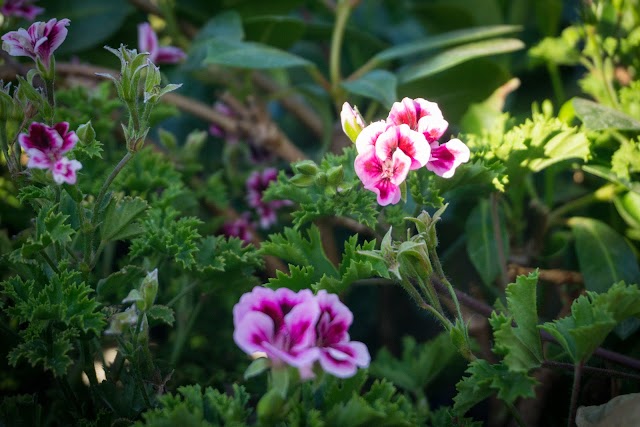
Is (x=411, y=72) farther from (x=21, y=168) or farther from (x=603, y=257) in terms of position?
(x=21, y=168)

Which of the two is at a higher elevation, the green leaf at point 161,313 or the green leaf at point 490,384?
the green leaf at point 161,313

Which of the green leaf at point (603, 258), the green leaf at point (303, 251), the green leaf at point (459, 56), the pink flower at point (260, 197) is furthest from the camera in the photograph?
the pink flower at point (260, 197)

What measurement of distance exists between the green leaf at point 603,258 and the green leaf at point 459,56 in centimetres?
29

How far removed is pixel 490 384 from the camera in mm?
645

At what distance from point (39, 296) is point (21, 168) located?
140 millimetres

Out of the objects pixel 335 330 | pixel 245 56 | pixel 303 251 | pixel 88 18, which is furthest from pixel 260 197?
pixel 335 330

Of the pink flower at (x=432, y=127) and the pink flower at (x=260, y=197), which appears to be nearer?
the pink flower at (x=432, y=127)

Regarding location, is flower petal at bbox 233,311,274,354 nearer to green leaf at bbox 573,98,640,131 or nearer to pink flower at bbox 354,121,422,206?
pink flower at bbox 354,121,422,206

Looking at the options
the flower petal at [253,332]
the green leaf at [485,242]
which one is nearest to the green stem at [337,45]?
the green leaf at [485,242]

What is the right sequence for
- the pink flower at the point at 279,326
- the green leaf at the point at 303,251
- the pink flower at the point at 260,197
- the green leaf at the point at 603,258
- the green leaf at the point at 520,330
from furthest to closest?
the pink flower at the point at 260,197 → the green leaf at the point at 603,258 → the green leaf at the point at 303,251 → the green leaf at the point at 520,330 → the pink flower at the point at 279,326

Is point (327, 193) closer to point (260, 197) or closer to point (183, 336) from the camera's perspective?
point (183, 336)

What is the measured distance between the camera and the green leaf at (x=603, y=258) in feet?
2.88

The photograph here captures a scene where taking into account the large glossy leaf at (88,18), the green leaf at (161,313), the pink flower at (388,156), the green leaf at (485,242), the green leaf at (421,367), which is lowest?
the green leaf at (421,367)

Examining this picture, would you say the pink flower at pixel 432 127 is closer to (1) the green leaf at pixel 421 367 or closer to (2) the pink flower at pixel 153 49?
(1) the green leaf at pixel 421 367
